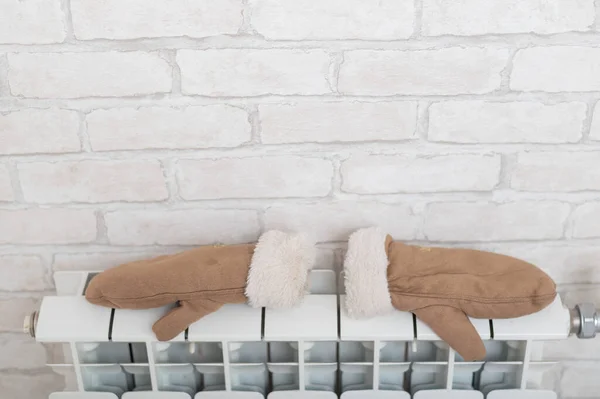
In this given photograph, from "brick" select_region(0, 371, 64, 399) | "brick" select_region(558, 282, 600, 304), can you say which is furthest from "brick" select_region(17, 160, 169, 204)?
Answer: "brick" select_region(558, 282, 600, 304)

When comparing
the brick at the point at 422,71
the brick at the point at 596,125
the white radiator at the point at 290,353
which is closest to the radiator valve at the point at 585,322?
the white radiator at the point at 290,353

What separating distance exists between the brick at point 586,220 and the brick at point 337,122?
29 centimetres

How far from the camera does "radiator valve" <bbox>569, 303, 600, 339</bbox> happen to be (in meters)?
Answer: 0.93

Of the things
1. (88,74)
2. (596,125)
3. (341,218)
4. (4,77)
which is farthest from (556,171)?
(4,77)

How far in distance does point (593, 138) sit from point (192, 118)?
22.4 inches

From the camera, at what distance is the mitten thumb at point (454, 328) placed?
0.89 meters

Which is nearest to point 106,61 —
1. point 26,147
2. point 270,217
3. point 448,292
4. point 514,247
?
point 26,147

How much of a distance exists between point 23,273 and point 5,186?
0.51 ft

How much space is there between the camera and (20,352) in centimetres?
114

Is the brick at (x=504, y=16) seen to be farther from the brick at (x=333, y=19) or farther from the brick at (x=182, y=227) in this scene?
the brick at (x=182, y=227)

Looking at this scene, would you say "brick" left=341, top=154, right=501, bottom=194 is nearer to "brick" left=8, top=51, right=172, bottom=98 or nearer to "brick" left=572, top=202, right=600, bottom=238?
"brick" left=572, top=202, right=600, bottom=238

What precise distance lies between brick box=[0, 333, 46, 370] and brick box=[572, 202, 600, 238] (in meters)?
0.90

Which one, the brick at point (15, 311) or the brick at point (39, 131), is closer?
the brick at point (39, 131)

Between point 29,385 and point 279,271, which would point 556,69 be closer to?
point 279,271
